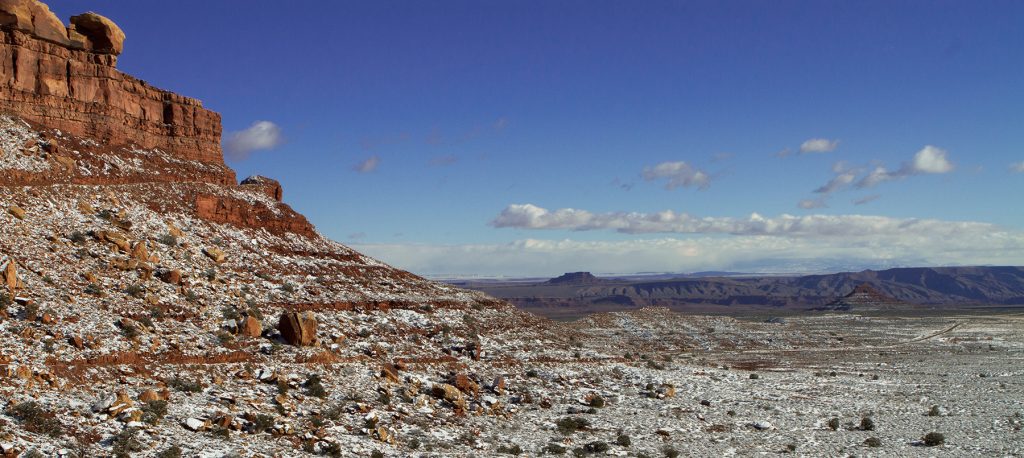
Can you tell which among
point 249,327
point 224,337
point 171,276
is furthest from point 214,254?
point 224,337

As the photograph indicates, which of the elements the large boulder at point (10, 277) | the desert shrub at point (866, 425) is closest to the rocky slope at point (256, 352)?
the large boulder at point (10, 277)

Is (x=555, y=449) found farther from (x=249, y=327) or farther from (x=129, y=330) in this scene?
(x=129, y=330)

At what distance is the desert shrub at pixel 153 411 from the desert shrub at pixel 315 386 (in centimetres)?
484

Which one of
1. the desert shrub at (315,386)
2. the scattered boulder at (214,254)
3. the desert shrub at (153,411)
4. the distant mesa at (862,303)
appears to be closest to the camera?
the desert shrub at (153,411)

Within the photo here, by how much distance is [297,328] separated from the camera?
2716 centimetres

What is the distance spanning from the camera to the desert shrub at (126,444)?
15341mm

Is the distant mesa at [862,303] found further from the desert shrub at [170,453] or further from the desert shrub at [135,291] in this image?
the desert shrub at [170,453]

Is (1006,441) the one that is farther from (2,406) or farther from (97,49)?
(97,49)

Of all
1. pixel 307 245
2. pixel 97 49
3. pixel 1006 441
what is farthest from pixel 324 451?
pixel 97 49

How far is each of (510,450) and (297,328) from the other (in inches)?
428

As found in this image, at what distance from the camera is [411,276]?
4438cm

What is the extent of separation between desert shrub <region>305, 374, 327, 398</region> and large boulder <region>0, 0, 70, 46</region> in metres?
24.5

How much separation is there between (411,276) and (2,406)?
28644 mm

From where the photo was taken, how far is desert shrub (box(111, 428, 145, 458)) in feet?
50.3
